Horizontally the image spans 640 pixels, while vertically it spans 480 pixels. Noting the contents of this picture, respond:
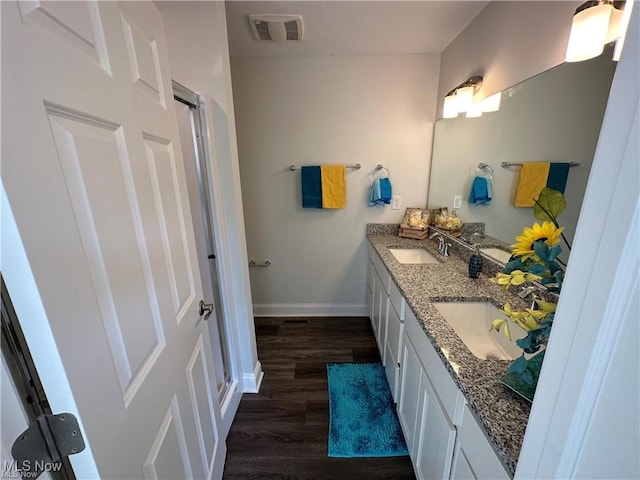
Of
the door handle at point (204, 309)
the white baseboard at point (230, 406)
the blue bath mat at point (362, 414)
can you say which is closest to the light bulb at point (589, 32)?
the door handle at point (204, 309)

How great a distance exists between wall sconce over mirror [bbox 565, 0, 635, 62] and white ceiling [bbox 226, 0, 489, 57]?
0.82m

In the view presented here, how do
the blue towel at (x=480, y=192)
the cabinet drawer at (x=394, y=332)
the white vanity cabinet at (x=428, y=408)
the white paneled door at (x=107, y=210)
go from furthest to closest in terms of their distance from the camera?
the blue towel at (x=480, y=192)
the cabinet drawer at (x=394, y=332)
the white vanity cabinet at (x=428, y=408)
the white paneled door at (x=107, y=210)

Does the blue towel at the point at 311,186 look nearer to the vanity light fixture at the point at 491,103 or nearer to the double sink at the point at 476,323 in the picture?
the vanity light fixture at the point at 491,103

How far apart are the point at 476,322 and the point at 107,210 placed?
1.52 m

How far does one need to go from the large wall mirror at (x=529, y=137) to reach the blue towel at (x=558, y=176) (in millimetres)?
24

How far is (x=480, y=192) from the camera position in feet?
5.63

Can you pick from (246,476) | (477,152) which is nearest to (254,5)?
(477,152)

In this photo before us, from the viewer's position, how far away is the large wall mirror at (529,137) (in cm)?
102

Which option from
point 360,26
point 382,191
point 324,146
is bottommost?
point 382,191

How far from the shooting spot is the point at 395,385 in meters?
1.61

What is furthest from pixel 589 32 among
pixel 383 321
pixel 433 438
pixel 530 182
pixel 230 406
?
pixel 230 406

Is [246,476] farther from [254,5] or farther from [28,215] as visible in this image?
[254,5]

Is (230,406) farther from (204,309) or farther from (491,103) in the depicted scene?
(491,103)

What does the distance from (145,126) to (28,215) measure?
0.46 meters
